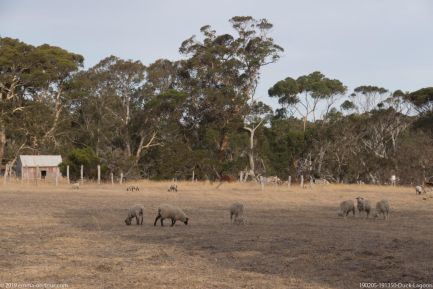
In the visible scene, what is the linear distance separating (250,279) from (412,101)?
62.7 m

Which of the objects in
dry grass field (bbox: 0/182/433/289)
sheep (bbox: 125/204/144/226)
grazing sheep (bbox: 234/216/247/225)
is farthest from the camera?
grazing sheep (bbox: 234/216/247/225)

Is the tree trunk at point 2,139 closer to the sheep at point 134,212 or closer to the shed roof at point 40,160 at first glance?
the shed roof at point 40,160

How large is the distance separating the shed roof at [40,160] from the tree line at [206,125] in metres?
2.03

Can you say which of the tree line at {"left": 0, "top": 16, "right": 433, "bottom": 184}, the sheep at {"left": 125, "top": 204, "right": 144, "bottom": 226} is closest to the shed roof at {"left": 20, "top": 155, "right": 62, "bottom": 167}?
the tree line at {"left": 0, "top": 16, "right": 433, "bottom": 184}

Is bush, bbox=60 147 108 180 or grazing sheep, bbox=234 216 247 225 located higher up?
bush, bbox=60 147 108 180

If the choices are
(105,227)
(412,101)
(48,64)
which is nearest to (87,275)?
(105,227)

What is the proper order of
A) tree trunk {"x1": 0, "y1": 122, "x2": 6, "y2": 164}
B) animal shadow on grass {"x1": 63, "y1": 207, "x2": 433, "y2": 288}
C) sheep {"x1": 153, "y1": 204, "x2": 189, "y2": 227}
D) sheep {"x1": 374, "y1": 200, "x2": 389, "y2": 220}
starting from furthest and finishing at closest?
tree trunk {"x1": 0, "y1": 122, "x2": 6, "y2": 164} → sheep {"x1": 374, "y1": 200, "x2": 389, "y2": 220} → sheep {"x1": 153, "y1": 204, "x2": 189, "y2": 227} → animal shadow on grass {"x1": 63, "y1": 207, "x2": 433, "y2": 288}

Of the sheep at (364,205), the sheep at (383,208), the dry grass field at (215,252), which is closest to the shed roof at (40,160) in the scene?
the dry grass field at (215,252)

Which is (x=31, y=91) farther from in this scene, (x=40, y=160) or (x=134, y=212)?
(x=134, y=212)

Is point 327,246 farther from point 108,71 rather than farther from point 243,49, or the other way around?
point 108,71

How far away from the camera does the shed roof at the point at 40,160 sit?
58.5 metres

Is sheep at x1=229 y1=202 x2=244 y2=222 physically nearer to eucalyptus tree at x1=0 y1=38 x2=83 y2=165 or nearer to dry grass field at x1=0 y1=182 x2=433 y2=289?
dry grass field at x1=0 y1=182 x2=433 y2=289

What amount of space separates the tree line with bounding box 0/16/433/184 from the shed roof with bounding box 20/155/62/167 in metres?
2.03

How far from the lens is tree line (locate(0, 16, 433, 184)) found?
6056 centimetres
